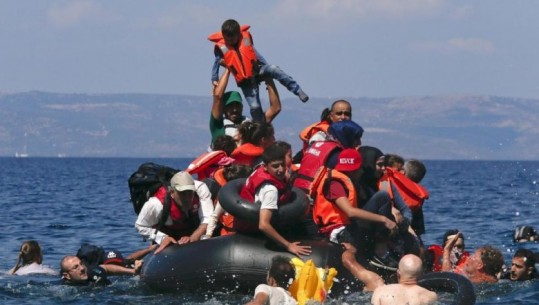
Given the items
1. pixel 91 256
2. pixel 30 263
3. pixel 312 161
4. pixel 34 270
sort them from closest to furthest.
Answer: pixel 312 161 → pixel 91 256 → pixel 34 270 → pixel 30 263

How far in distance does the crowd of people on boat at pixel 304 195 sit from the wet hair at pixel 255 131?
0.01 meters

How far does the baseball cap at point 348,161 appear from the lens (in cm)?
1495

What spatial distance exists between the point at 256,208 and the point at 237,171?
1.44 metres

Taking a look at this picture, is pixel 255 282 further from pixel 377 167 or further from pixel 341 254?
pixel 377 167

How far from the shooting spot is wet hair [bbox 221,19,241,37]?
17.0m

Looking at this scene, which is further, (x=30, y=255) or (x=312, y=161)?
(x=30, y=255)

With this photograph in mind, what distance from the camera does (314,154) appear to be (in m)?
15.3

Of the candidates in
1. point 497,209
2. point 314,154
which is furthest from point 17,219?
point 314,154

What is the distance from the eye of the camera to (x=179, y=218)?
15.9 metres

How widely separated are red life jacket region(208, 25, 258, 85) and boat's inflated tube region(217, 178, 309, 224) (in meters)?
2.55

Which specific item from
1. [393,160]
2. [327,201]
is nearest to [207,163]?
[327,201]

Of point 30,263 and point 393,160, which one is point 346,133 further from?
point 30,263

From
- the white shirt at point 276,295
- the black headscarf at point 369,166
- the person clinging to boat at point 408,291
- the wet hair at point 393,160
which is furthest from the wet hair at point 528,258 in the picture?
the white shirt at point 276,295

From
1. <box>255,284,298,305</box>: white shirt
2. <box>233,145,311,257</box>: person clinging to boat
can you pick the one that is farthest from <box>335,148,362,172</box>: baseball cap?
<box>255,284,298,305</box>: white shirt
